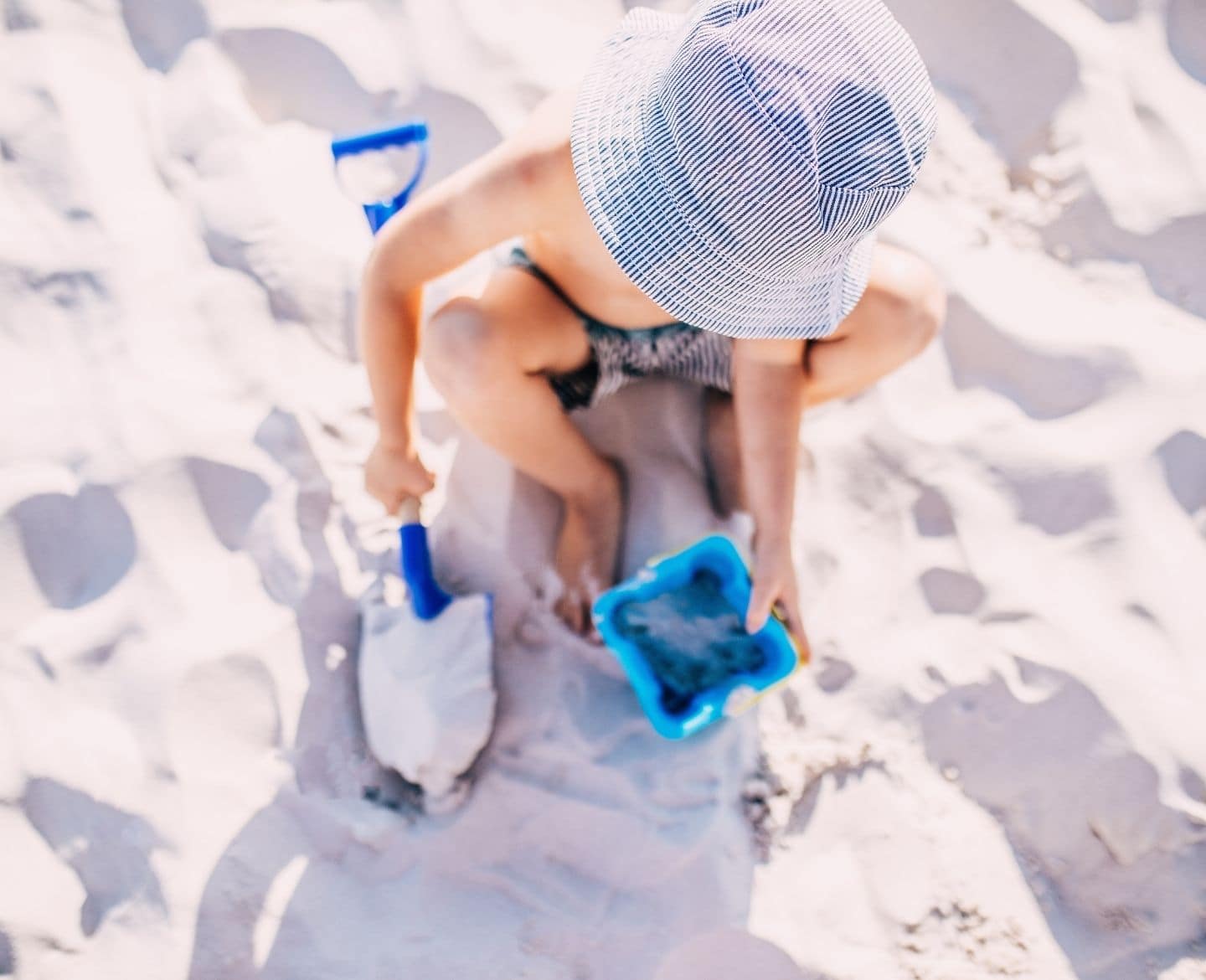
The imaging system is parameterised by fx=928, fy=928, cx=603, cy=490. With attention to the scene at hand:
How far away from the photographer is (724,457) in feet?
4.83

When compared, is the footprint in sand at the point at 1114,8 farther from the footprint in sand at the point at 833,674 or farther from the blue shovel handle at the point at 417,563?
the blue shovel handle at the point at 417,563

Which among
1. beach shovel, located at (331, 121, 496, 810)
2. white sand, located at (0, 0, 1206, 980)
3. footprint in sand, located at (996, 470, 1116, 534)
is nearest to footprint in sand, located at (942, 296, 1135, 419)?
white sand, located at (0, 0, 1206, 980)

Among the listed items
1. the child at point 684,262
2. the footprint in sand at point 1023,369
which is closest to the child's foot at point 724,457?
the child at point 684,262

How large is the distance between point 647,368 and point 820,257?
62 centimetres

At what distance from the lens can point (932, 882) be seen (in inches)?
49.1

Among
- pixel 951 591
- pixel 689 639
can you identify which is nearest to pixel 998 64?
pixel 951 591

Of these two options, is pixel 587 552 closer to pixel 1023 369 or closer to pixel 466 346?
pixel 466 346

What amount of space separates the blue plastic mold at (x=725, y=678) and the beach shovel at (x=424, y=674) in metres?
0.19

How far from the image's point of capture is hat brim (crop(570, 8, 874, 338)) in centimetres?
83

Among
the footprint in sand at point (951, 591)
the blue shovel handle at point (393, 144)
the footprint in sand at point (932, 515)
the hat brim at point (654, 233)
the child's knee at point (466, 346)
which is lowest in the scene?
the footprint in sand at point (951, 591)

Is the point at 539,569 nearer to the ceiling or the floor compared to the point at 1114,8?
nearer to the floor

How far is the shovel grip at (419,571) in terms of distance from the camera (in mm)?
1298

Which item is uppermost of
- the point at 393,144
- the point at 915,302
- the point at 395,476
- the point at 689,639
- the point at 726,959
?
the point at 393,144

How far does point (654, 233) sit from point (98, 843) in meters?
1.03
